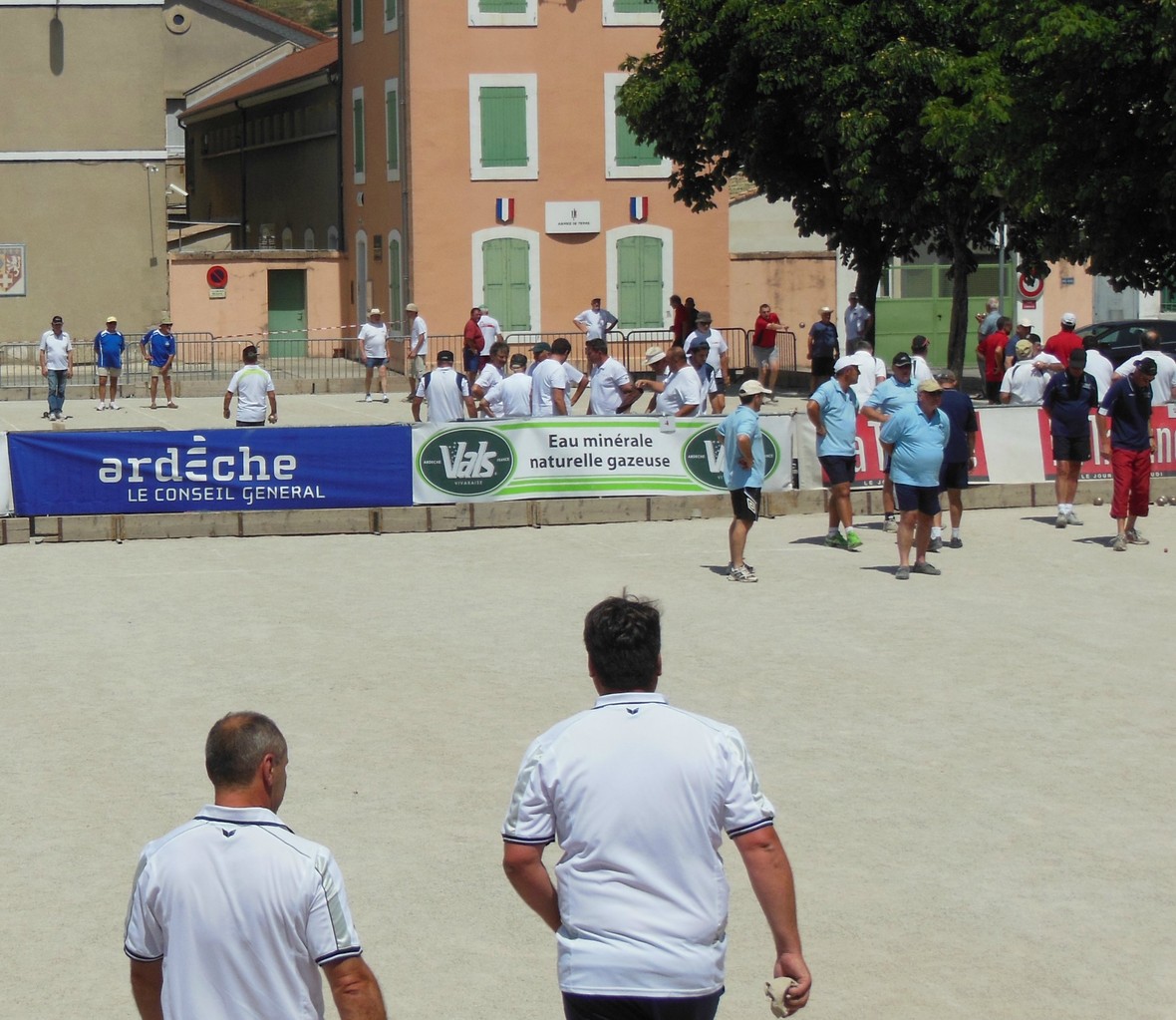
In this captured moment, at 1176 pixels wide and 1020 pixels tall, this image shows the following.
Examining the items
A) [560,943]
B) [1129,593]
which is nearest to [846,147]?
[1129,593]

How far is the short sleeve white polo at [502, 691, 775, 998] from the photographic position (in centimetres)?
439

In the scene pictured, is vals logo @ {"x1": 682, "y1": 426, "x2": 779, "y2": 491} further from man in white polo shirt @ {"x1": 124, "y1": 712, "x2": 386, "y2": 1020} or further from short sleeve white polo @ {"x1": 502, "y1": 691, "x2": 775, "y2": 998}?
man in white polo shirt @ {"x1": 124, "y1": 712, "x2": 386, "y2": 1020}

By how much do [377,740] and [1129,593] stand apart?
7.46 m

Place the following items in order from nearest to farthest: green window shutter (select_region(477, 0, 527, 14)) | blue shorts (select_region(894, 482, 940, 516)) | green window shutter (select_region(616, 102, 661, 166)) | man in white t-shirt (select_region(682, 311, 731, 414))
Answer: blue shorts (select_region(894, 482, 940, 516)) < man in white t-shirt (select_region(682, 311, 731, 414)) < green window shutter (select_region(477, 0, 527, 14)) < green window shutter (select_region(616, 102, 661, 166))

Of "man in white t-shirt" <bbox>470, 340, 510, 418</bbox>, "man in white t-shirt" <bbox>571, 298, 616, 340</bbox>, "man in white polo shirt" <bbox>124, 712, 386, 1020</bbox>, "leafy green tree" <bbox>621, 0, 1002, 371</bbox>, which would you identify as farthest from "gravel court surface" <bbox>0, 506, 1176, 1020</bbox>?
"man in white t-shirt" <bbox>571, 298, 616, 340</bbox>

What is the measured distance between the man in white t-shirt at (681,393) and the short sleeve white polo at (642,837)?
15409 mm

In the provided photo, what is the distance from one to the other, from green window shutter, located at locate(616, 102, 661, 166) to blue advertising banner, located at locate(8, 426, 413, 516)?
23778mm

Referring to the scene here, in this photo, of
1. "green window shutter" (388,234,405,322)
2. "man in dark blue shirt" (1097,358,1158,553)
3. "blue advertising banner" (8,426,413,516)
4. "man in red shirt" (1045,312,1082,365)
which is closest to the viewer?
"man in dark blue shirt" (1097,358,1158,553)

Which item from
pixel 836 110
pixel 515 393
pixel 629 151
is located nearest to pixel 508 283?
pixel 629 151

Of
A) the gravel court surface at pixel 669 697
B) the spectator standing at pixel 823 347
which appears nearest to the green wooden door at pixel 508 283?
the spectator standing at pixel 823 347

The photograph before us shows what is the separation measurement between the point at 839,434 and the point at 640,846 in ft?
44.2

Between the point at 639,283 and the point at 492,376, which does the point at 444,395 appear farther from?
the point at 639,283

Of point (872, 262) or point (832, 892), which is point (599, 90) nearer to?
point (872, 262)

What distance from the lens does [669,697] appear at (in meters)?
12.0
